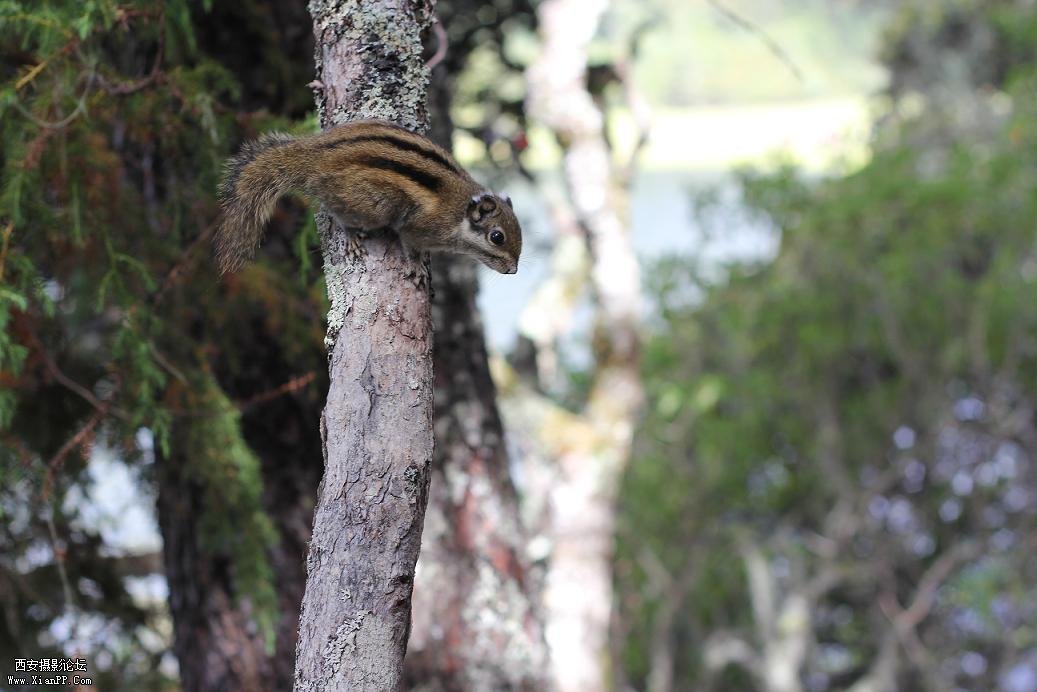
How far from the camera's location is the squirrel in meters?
2.02

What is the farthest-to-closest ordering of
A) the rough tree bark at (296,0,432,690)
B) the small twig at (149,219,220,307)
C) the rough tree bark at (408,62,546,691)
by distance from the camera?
the rough tree bark at (408,62,546,691) < the small twig at (149,219,220,307) < the rough tree bark at (296,0,432,690)

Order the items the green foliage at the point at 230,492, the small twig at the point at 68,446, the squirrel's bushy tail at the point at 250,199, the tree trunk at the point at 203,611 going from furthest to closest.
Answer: the tree trunk at the point at 203,611, the green foliage at the point at 230,492, the small twig at the point at 68,446, the squirrel's bushy tail at the point at 250,199

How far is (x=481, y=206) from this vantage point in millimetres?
2758

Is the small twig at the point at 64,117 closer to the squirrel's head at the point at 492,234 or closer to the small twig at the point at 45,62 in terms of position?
the small twig at the point at 45,62

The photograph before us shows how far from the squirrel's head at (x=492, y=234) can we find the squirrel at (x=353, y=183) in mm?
A: 181

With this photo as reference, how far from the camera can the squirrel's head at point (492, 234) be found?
2732mm

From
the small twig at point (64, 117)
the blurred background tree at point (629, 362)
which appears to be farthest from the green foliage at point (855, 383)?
the small twig at point (64, 117)

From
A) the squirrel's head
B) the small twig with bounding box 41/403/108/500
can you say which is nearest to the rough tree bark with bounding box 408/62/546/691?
the squirrel's head

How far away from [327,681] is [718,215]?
38.4 ft

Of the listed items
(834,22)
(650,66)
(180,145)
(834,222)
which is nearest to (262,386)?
(180,145)

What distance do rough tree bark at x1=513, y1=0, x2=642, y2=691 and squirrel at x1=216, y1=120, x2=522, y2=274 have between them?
354cm

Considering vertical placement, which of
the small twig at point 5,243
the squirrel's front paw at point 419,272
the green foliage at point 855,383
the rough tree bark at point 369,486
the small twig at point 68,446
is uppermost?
the green foliage at point 855,383

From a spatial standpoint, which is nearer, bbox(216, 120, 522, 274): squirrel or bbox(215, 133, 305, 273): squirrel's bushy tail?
bbox(216, 120, 522, 274): squirrel

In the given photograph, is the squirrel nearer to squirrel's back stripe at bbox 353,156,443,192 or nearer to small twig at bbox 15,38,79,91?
squirrel's back stripe at bbox 353,156,443,192
